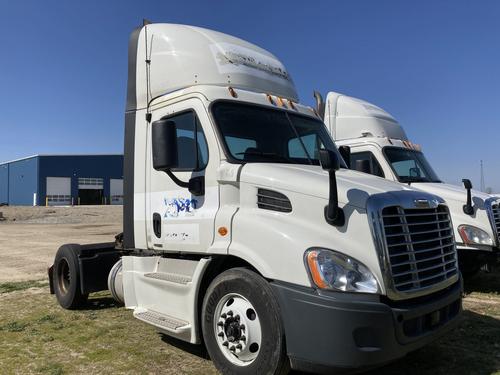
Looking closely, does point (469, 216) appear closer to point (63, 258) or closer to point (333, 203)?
point (333, 203)

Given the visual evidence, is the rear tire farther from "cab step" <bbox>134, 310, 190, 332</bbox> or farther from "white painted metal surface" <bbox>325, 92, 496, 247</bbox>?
"white painted metal surface" <bbox>325, 92, 496, 247</bbox>

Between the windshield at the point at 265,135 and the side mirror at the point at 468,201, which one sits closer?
the windshield at the point at 265,135

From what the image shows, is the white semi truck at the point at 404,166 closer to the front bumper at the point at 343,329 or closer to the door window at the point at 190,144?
the door window at the point at 190,144

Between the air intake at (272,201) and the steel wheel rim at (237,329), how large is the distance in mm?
816

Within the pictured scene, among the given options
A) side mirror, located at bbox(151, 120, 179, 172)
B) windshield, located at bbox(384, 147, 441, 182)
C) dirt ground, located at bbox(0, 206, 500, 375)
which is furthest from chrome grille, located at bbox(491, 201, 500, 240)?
side mirror, located at bbox(151, 120, 179, 172)

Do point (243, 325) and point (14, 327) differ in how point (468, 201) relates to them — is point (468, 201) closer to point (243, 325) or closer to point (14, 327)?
point (243, 325)

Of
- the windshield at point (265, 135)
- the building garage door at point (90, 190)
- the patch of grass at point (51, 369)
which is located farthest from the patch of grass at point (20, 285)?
the building garage door at point (90, 190)

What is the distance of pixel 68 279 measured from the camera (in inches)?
302

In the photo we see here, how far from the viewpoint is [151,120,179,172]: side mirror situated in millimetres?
4477

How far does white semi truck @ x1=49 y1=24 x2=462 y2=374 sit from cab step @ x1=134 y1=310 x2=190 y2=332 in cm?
2

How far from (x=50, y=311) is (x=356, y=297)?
17.8 feet

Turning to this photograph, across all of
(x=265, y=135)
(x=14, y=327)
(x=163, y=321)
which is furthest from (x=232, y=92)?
(x=14, y=327)

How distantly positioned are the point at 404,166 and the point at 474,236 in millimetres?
1939

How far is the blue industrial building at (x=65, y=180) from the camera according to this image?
202 feet
